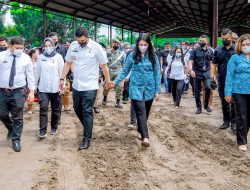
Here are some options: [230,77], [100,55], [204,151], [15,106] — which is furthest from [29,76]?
[230,77]

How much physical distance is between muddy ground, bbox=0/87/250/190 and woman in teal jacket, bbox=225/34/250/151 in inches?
14.9

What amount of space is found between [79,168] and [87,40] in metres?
2.01

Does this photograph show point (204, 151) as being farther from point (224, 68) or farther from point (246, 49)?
point (224, 68)

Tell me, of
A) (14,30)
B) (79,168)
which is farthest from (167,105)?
(14,30)

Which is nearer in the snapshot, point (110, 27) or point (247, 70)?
point (247, 70)

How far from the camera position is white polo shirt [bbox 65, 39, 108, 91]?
5.38 m

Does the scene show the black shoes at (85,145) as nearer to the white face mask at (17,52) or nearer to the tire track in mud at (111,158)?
the tire track in mud at (111,158)

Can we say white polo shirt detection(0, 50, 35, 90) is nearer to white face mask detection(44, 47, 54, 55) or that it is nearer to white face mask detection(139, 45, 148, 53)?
white face mask detection(44, 47, 54, 55)

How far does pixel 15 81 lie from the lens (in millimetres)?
5438

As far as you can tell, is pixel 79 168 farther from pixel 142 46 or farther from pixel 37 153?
pixel 142 46

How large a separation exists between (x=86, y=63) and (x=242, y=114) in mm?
2602

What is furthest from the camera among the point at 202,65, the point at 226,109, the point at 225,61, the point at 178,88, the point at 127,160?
the point at 178,88

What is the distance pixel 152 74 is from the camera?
5594 mm

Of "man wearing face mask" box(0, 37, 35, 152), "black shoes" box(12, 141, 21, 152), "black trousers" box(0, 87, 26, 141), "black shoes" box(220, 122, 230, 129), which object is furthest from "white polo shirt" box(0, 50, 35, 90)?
"black shoes" box(220, 122, 230, 129)
